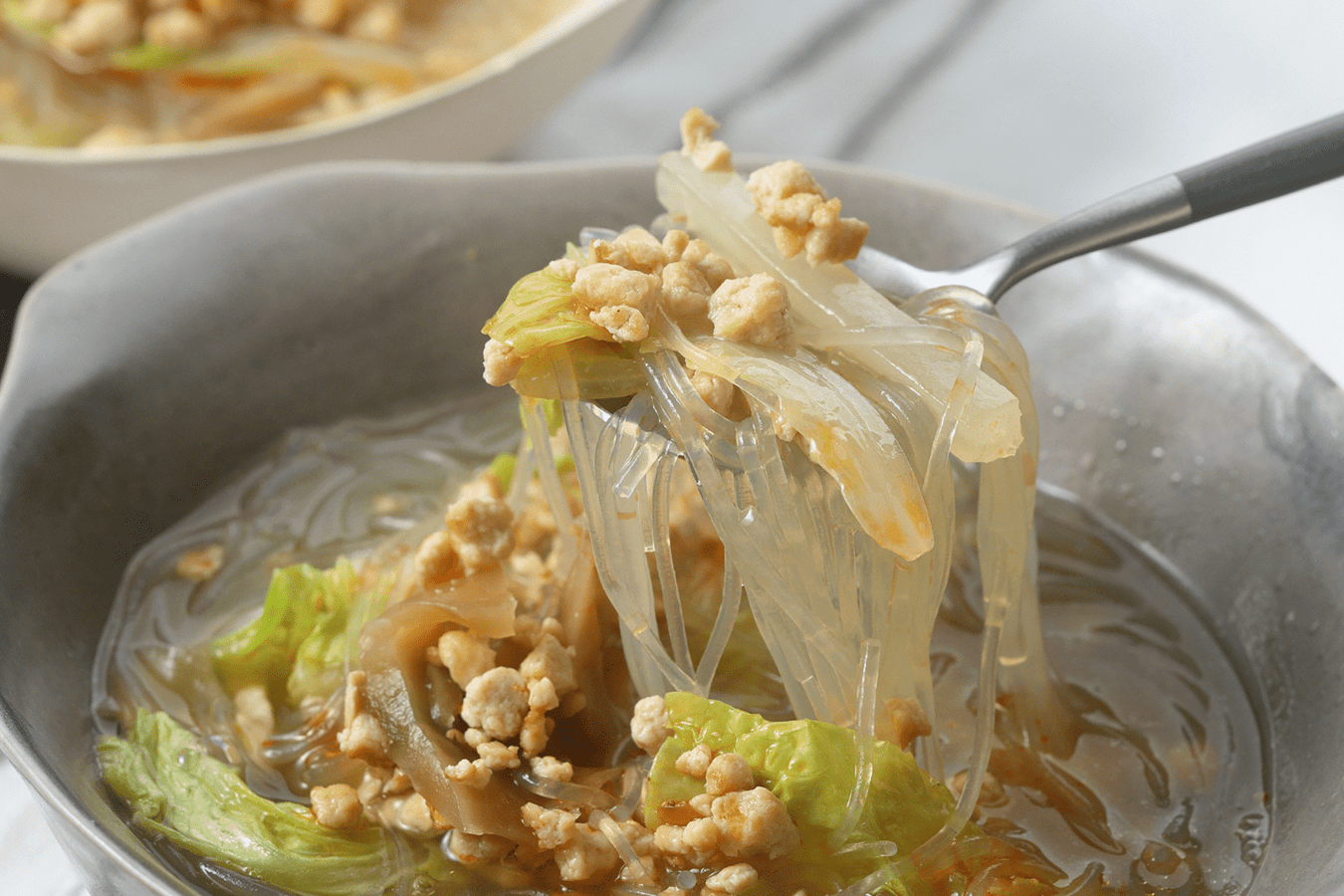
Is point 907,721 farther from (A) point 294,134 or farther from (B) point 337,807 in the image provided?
(A) point 294,134

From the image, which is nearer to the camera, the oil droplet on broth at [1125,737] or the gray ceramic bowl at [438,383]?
the oil droplet on broth at [1125,737]

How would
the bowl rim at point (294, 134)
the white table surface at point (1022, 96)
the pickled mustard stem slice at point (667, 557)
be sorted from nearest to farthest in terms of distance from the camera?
the pickled mustard stem slice at point (667, 557)
the bowl rim at point (294, 134)
the white table surface at point (1022, 96)

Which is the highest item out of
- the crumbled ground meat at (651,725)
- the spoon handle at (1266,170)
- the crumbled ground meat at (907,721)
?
the spoon handle at (1266,170)

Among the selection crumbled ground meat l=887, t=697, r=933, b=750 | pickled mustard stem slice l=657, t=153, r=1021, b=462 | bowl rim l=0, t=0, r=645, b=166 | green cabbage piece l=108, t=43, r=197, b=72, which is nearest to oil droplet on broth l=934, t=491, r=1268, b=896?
crumbled ground meat l=887, t=697, r=933, b=750

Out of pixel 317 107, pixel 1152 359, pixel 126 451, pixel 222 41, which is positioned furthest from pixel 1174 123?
pixel 126 451

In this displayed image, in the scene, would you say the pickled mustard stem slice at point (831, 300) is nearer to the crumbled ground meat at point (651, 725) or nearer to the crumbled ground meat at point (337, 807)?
the crumbled ground meat at point (651, 725)

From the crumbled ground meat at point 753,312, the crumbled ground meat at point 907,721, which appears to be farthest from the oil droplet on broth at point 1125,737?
the crumbled ground meat at point 753,312

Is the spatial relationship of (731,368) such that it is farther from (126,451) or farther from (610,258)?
(126,451)

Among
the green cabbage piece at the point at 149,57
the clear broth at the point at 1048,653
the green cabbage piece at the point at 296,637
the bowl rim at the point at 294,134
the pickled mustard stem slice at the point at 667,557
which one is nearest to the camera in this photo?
the pickled mustard stem slice at the point at 667,557
